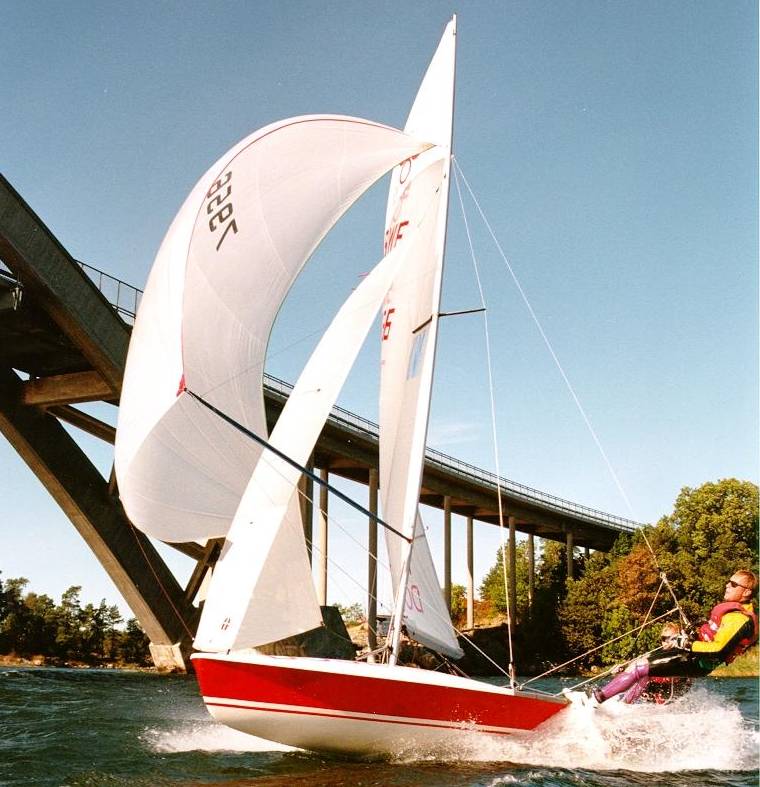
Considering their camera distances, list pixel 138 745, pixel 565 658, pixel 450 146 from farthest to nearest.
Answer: pixel 565 658
pixel 450 146
pixel 138 745

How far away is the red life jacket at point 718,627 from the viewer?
8.74 meters

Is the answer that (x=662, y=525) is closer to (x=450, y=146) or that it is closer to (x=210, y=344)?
(x=450, y=146)

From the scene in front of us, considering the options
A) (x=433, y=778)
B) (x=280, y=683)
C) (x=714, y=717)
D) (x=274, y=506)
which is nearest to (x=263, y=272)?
(x=274, y=506)

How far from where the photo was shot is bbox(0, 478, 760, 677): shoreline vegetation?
106ft

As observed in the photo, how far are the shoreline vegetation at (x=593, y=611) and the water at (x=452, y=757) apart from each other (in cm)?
2130

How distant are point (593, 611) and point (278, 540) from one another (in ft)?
119

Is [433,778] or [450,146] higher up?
[450,146]

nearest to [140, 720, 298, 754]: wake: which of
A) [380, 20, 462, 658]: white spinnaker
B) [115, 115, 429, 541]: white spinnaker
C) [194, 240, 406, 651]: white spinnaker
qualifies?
[194, 240, 406, 651]: white spinnaker

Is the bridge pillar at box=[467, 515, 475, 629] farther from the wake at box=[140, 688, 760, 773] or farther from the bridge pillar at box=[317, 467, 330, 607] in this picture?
the wake at box=[140, 688, 760, 773]

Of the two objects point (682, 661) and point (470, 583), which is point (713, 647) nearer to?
point (682, 661)

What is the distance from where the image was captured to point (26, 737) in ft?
33.7

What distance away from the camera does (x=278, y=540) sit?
877 cm

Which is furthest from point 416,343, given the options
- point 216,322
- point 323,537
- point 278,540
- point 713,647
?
point 323,537

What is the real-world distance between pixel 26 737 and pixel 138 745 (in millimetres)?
1617
